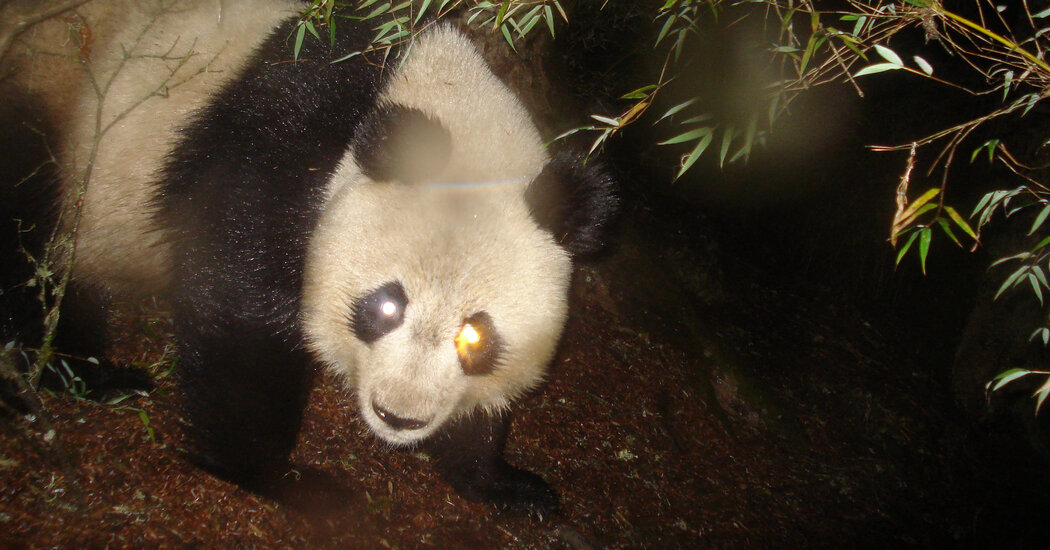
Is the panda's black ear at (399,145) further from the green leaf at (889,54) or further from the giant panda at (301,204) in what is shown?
the green leaf at (889,54)

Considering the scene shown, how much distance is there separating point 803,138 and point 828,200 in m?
0.67

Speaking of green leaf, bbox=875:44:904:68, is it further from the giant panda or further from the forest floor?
the forest floor

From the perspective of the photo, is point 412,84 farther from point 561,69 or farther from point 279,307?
point 561,69

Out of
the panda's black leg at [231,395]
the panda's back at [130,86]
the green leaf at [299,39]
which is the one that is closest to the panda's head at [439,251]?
the panda's black leg at [231,395]

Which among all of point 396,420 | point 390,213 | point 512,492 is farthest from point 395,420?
point 512,492

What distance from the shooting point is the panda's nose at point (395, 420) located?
1.99 meters

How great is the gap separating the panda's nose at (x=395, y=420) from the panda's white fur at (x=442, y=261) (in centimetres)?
3

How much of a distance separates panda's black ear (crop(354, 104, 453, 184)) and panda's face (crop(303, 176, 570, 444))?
7cm

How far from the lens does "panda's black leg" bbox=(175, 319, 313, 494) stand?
2.26 meters

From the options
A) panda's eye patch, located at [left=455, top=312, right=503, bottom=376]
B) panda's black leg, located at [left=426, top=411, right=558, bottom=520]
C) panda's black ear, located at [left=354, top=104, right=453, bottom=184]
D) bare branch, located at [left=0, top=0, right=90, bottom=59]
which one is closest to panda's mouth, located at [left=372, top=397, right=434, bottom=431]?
panda's eye patch, located at [left=455, top=312, right=503, bottom=376]

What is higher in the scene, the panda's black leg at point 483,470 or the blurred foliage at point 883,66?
the blurred foliage at point 883,66

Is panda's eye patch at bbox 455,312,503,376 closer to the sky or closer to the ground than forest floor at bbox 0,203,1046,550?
closer to the sky

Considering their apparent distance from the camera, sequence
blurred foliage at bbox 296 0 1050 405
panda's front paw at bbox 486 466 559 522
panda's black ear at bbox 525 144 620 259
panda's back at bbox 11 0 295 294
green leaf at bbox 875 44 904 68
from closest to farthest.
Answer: green leaf at bbox 875 44 904 68 → blurred foliage at bbox 296 0 1050 405 → panda's black ear at bbox 525 144 620 259 → panda's back at bbox 11 0 295 294 → panda's front paw at bbox 486 466 559 522

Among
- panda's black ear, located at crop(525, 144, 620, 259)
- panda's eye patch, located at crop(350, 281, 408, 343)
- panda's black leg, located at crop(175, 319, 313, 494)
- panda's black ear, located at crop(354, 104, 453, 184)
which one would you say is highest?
panda's black ear, located at crop(354, 104, 453, 184)
